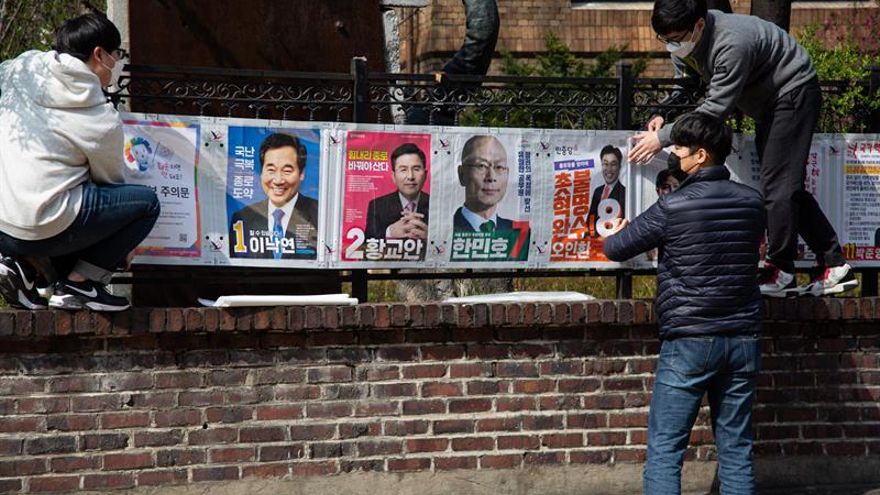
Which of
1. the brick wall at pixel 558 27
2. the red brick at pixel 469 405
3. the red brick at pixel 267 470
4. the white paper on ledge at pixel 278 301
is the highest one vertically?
the brick wall at pixel 558 27

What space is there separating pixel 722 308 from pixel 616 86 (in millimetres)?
1927

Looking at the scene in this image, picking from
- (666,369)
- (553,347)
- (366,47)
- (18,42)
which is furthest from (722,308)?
(18,42)

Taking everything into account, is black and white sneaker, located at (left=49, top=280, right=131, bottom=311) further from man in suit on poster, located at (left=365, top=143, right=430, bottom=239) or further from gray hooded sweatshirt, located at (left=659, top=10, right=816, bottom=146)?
gray hooded sweatshirt, located at (left=659, top=10, right=816, bottom=146)

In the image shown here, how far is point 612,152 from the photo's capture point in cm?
712

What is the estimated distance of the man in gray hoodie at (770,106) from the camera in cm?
662

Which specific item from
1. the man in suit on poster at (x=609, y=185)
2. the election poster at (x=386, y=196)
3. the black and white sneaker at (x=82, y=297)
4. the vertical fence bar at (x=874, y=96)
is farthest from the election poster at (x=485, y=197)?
the vertical fence bar at (x=874, y=96)

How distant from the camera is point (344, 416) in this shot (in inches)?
261

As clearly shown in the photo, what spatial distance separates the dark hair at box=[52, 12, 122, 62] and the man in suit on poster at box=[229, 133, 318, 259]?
3.25 ft

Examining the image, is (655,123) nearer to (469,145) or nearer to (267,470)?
(469,145)

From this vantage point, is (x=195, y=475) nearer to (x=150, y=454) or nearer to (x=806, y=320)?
(x=150, y=454)

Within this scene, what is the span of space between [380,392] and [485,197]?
1.19m

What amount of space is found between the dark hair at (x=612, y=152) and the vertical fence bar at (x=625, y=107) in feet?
0.64

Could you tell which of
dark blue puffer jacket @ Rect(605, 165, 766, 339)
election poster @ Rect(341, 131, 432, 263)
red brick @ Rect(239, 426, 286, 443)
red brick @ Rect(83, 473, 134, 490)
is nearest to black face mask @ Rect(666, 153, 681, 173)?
dark blue puffer jacket @ Rect(605, 165, 766, 339)

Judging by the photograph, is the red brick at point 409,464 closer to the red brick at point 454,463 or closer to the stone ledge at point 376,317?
the red brick at point 454,463
